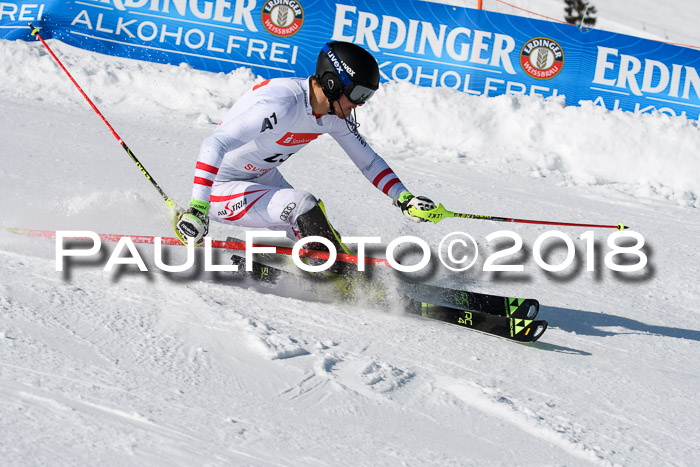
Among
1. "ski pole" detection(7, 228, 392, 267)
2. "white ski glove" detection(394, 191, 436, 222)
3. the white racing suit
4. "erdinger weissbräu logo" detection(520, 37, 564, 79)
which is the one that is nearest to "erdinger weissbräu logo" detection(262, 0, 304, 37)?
"erdinger weissbräu logo" detection(520, 37, 564, 79)

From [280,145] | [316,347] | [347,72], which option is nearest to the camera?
[316,347]

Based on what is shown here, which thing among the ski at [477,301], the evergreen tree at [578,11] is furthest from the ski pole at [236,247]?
the evergreen tree at [578,11]

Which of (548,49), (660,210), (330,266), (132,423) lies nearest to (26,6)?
(548,49)

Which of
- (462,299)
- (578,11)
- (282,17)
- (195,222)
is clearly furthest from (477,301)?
(578,11)

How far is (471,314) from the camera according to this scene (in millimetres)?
4422

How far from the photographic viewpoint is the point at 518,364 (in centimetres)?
388

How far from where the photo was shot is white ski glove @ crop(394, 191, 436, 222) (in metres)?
4.77

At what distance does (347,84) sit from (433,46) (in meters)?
6.77

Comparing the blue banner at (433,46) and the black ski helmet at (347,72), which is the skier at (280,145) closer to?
the black ski helmet at (347,72)

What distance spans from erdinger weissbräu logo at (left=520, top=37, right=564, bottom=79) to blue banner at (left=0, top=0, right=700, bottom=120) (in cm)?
1

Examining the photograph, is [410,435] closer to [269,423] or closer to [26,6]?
[269,423]

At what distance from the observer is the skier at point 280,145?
4.08 m

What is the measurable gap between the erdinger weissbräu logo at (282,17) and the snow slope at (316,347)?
2.74 m

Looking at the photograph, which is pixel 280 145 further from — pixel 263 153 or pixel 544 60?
pixel 544 60
